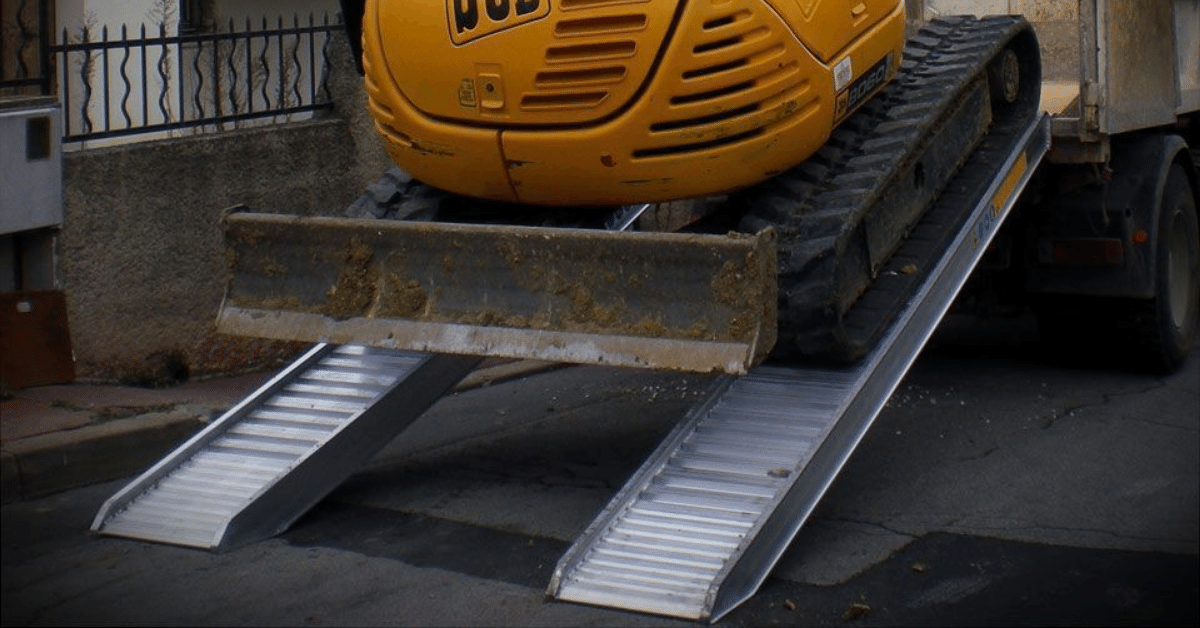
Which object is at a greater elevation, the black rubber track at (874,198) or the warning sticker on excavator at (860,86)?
the warning sticker on excavator at (860,86)

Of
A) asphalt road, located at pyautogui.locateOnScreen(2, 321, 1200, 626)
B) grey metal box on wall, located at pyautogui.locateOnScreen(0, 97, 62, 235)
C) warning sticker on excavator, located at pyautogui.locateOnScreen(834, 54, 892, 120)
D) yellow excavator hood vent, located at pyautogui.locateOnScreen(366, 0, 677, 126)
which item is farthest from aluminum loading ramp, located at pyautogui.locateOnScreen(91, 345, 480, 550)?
grey metal box on wall, located at pyautogui.locateOnScreen(0, 97, 62, 235)

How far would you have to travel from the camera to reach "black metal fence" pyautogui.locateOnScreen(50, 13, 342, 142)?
895 centimetres

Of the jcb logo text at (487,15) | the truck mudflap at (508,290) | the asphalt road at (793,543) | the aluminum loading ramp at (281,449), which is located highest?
the jcb logo text at (487,15)

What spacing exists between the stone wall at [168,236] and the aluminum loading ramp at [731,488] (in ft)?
12.3

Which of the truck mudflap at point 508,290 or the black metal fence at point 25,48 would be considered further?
the black metal fence at point 25,48

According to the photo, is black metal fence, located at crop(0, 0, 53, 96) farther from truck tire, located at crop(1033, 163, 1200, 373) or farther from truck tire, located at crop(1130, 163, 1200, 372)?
truck tire, located at crop(1130, 163, 1200, 372)

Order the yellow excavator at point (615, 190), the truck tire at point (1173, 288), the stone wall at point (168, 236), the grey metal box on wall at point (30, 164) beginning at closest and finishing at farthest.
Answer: the yellow excavator at point (615, 190) → the grey metal box on wall at point (30, 164) → the stone wall at point (168, 236) → the truck tire at point (1173, 288)

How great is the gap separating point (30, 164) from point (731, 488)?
168 inches

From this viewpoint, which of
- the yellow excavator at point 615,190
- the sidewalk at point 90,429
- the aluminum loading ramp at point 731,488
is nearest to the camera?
the aluminum loading ramp at point 731,488

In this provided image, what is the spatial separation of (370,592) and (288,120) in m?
4.97

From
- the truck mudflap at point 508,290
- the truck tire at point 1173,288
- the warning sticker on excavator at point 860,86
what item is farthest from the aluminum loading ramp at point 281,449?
the truck tire at point 1173,288

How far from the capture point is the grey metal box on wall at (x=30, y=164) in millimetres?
8133

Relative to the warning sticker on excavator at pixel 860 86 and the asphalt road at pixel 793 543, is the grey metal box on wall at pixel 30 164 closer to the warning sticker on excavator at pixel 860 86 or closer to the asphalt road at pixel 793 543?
the asphalt road at pixel 793 543

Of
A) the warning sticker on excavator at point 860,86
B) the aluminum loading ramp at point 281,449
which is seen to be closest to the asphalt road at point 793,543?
the aluminum loading ramp at point 281,449
